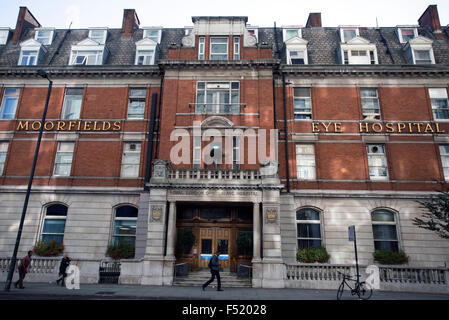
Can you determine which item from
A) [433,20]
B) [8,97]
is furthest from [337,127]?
[8,97]

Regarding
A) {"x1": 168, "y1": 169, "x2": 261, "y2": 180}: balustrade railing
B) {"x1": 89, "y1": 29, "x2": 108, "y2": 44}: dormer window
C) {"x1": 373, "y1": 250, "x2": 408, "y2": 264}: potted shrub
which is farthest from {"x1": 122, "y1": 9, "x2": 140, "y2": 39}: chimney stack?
{"x1": 373, "y1": 250, "x2": 408, "y2": 264}: potted shrub

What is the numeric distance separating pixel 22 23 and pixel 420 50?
113 feet

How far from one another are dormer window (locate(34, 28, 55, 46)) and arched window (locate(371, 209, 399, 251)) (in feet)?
99.0

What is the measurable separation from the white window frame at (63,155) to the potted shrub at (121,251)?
6.57m

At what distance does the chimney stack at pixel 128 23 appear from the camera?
87.4 feet

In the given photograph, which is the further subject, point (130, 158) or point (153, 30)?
point (153, 30)

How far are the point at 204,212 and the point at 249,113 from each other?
297 inches

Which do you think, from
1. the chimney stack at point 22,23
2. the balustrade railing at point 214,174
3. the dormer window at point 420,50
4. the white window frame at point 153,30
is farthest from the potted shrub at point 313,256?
the chimney stack at point 22,23

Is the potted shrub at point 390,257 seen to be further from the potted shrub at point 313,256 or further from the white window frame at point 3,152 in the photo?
the white window frame at point 3,152

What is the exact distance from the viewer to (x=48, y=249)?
747 inches

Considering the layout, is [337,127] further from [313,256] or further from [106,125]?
[106,125]

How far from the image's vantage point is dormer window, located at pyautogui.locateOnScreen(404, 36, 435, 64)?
74.2ft

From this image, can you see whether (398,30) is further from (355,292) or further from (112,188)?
(112,188)
